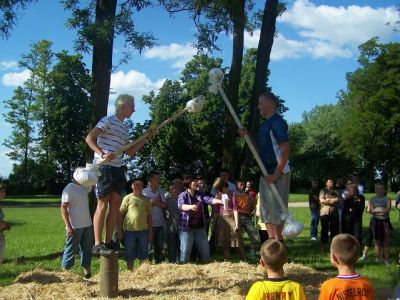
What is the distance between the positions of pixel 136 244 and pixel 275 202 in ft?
13.7

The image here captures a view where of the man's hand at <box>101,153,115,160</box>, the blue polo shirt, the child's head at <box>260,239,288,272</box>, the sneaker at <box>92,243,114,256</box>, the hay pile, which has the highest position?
the blue polo shirt

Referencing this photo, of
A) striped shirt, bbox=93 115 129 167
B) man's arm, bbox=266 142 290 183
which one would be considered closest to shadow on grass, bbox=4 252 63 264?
striped shirt, bbox=93 115 129 167

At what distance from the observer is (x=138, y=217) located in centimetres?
898

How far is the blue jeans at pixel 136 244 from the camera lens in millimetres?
9023

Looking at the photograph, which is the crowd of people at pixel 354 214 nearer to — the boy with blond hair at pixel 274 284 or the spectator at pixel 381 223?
the spectator at pixel 381 223

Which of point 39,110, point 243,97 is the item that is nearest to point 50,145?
point 39,110

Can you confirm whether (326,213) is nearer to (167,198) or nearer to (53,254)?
(167,198)

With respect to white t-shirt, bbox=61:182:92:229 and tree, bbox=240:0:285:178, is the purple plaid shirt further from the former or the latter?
tree, bbox=240:0:285:178

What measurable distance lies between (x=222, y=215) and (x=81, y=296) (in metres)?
4.68

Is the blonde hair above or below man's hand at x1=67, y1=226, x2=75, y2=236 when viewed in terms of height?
above

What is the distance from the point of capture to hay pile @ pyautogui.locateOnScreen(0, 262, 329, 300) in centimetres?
641

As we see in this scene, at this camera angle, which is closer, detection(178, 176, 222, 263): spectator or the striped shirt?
the striped shirt

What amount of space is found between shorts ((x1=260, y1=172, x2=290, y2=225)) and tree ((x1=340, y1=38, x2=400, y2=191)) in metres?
40.6

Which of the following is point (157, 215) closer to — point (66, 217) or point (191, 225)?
point (191, 225)
